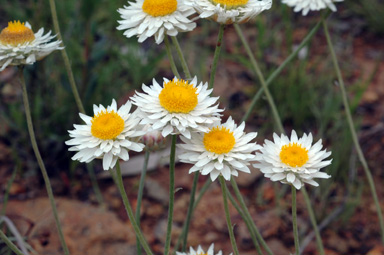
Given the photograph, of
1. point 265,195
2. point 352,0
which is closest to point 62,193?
point 265,195

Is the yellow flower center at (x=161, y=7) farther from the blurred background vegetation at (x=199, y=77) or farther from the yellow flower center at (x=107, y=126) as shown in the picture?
the blurred background vegetation at (x=199, y=77)

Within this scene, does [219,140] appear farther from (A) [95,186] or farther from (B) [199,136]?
(A) [95,186]

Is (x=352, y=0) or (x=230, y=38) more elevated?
(x=352, y=0)

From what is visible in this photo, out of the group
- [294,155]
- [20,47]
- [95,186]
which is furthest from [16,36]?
[95,186]

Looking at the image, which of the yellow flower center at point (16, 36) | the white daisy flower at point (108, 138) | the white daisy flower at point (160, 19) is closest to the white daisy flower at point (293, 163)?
the white daisy flower at point (108, 138)

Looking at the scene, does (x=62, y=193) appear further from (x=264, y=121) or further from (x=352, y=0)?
(x=352, y=0)

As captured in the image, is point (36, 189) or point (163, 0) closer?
point (163, 0)
